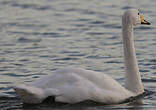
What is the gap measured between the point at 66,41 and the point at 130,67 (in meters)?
5.82

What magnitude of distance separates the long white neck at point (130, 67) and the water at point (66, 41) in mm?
344

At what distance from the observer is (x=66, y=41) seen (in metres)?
16.9

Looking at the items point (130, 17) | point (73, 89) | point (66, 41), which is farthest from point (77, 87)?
point (66, 41)

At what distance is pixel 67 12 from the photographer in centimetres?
2153

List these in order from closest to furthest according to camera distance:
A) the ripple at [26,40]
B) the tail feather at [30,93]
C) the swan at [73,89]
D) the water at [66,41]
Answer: the tail feather at [30,93] → the swan at [73,89] → the water at [66,41] → the ripple at [26,40]

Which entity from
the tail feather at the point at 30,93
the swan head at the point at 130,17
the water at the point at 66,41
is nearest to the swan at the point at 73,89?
the tail feather at the point at 30,93


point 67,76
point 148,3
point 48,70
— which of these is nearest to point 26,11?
point 148,3

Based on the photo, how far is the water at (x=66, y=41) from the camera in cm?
1293

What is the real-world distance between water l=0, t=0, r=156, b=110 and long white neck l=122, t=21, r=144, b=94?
0.34m

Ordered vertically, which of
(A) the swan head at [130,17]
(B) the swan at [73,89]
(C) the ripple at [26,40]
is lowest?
(B) the swan at [73,89]

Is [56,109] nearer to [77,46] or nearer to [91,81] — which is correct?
[91,81]

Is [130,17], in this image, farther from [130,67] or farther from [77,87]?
[77,87]

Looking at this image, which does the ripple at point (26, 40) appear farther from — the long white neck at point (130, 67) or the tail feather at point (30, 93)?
the tail feather at point (30, 93)

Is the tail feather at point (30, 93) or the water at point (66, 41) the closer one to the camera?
the tail feather at point (30, 93)
